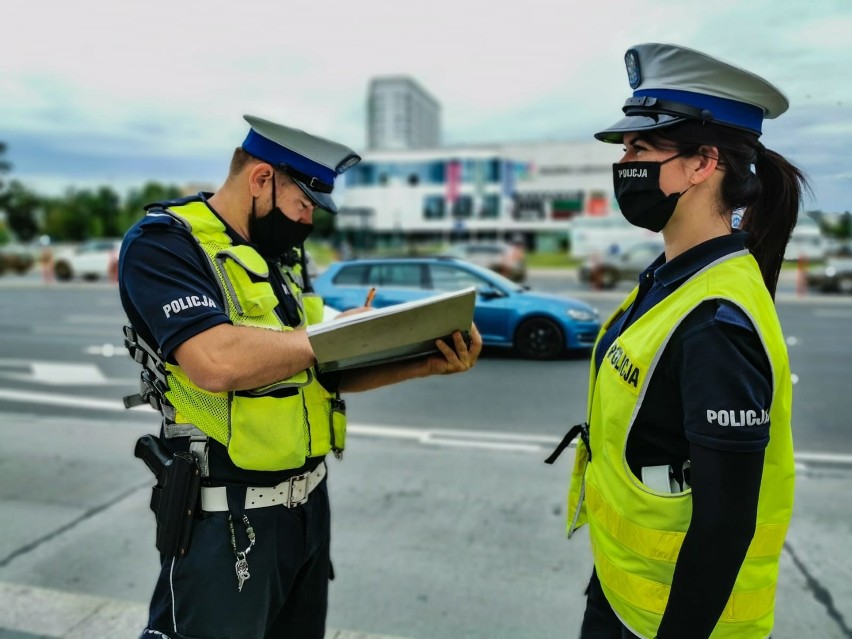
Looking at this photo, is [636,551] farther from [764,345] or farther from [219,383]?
[219,383]

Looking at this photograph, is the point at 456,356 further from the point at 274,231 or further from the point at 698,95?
the point at 698,95

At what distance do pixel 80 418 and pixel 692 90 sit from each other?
6.10m

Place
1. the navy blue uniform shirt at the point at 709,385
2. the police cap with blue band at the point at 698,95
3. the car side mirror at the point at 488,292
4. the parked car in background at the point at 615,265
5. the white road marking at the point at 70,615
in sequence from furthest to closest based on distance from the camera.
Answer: the parked car in background at the point at 615,265 < the car side mirror at the point at 488,292 < the white road marking at the point at 70,615 < the police cap with blue band at the point at 698,95 < the navy blue uniform shirt at the point at 709,385

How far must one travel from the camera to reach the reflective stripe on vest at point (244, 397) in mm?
1549

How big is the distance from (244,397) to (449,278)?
5.49ft

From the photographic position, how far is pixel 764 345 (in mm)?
1123

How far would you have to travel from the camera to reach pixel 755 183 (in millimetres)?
1333

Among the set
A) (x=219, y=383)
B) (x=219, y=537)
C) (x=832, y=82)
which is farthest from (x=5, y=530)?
(x=832, y=82)

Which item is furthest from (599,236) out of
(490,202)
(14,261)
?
(14,261)

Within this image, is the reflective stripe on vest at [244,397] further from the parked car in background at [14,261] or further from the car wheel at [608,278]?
the parked car in background at [14,261]

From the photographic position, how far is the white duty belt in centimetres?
159

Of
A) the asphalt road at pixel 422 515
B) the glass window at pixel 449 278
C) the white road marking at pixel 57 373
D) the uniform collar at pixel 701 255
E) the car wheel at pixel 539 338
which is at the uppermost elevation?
the uniform collar at pixel 701 255

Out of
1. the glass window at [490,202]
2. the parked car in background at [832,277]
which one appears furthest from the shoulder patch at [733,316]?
the parked car in background at [832,277]

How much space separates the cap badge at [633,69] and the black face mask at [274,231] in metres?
0.90
